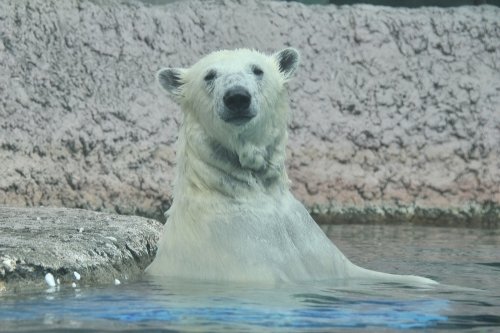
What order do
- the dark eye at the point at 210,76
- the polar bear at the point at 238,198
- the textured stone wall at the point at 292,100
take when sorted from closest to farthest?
1. the polar bear at the point at 238,198
2. the dark eye at the point at 210,76
3. the textured stone wall at the point at 292,100

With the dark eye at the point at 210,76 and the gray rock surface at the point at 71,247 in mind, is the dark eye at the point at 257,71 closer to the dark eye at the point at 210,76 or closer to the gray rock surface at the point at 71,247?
the dark eye at the point at 210,76

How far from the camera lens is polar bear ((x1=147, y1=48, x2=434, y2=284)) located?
4238 mm

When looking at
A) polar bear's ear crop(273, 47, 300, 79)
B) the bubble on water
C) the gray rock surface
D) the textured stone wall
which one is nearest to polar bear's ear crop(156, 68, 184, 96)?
polar bear's ear crop(273, 47, 300, 79)

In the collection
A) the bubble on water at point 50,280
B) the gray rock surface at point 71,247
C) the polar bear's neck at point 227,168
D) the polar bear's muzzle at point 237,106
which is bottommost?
the bubble on water at point 50,280

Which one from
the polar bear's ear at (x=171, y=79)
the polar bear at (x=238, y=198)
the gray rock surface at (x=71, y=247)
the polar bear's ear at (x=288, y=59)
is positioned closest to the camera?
the gray rock surface at (x=71, y=247)

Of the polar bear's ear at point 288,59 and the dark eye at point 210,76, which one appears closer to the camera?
the dark eye at point 210,76

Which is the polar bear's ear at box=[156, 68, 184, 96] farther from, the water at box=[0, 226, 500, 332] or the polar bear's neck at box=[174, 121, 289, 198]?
the water at box=[0, 226, 500, 332]

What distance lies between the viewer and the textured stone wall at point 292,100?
716 cm

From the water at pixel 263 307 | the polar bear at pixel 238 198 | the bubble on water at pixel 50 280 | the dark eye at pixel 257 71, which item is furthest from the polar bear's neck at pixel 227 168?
A: the bubble on water at pixel 50 280

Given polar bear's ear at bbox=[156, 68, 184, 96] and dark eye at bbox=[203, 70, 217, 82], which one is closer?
dark eye at bbox=[203, 70, 217, 82]

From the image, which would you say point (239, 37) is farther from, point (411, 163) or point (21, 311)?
point (21, 311)

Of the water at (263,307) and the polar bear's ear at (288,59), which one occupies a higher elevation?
the polar bear's ear at (288,59)

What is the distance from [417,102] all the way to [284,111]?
328cm

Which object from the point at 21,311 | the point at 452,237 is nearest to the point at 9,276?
the point at 21,311
